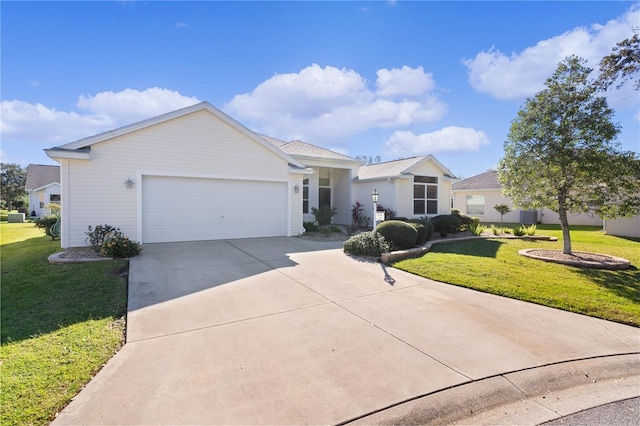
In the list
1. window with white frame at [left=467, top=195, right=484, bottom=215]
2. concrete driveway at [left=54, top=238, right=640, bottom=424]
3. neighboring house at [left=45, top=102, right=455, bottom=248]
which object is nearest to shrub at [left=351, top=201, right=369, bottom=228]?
neighboring house at [left=45, top=102, right=455, bottom=248]

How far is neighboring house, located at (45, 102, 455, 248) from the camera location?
9.57 meters

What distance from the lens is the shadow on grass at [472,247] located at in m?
10.0

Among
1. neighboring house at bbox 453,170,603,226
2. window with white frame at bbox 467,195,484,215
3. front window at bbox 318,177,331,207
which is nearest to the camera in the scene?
front window at bbox 318,177,331,207

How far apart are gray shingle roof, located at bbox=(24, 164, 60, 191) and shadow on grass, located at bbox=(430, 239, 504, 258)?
37.8 metres

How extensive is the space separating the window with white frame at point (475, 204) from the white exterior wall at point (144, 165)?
2004 cm

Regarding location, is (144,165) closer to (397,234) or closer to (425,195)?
(397,234)

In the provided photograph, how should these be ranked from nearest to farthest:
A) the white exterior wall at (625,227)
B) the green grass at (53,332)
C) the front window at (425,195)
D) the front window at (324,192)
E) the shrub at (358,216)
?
the green grass at (53,332) → the white exterior wall at (625,227) → the shrub at (358,216) → the front window at (425,195) → the front window at (324,192)

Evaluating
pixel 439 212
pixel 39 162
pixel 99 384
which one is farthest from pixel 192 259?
pixel 39 162

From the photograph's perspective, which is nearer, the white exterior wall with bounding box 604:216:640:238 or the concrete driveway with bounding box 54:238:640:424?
the concrete driveway with bounding box 54:238:640:424

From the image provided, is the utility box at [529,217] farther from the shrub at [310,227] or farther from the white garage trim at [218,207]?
the white garage trim at [218,207]

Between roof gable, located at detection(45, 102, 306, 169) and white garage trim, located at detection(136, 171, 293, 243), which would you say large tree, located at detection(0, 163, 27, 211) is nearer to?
roof gable, located at detection(45, 102, 306, 169)

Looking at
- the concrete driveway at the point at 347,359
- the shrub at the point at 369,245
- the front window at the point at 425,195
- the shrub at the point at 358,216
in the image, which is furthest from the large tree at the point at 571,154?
the shrub at the point at 358,216

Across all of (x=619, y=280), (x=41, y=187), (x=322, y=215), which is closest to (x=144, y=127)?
(x=322, y=215)

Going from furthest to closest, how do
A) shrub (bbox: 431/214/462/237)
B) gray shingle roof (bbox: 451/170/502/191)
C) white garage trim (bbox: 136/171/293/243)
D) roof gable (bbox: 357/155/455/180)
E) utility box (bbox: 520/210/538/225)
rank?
gray shingle roof (bbox: 451/170/502/191) < utility box (bbox: 520/210/538/225) < roof gable (bbox: 357/155/455/180) < shrub (bbox: 431/214/462/237) < white garage trim (bbox: 136/171/293/243)
